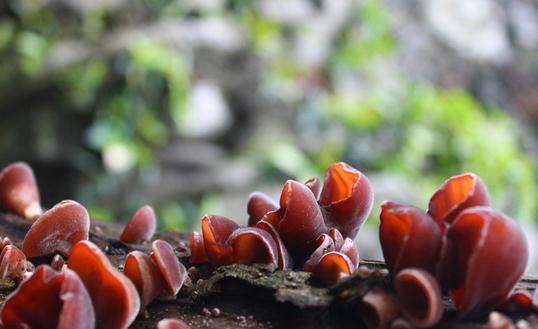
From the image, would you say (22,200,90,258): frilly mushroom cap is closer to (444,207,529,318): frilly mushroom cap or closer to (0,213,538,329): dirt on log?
(0,213,538,329): dirt on log

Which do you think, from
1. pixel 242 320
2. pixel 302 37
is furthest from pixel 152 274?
pixel 302 37

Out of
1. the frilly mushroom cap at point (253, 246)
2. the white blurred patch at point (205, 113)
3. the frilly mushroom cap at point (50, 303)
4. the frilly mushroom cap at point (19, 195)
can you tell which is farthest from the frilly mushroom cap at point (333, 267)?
the white blurred patch at point (205, 113)

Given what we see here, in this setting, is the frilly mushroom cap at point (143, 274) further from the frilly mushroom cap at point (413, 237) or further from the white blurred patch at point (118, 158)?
the white blurred patch at point (118, 158)

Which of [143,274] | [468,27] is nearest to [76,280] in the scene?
[143,274]

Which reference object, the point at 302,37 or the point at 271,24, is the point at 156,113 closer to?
the point at 271,24

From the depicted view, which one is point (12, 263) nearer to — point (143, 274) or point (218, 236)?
point (143, 274)

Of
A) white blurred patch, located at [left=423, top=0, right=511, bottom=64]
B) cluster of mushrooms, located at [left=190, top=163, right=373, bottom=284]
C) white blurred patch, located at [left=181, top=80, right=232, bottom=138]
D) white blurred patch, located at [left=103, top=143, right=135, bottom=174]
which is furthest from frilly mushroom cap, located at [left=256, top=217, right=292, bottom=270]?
white blurred patch, located at [left=423, top=0, right=511, bottom=64]
